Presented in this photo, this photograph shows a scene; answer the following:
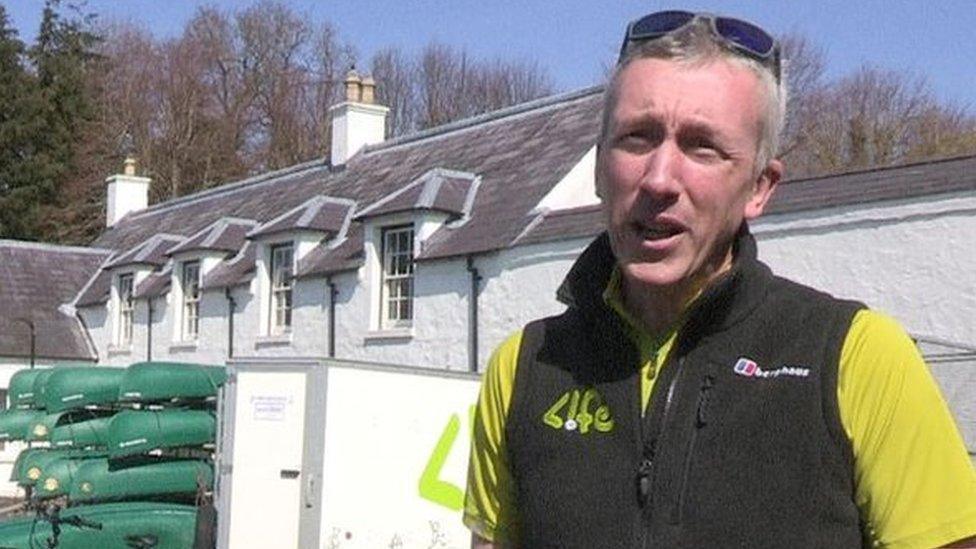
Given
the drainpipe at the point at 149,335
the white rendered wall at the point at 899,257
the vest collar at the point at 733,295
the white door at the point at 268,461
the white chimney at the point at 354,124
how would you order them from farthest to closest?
the drainpipe at the point at 149,335, the white chimney at the point at 354,124, the white door at the point at 268,461, the white rendered wall at the point at 899,257, the vest collar at the point at 733,295

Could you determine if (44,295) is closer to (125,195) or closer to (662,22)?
(125,195)

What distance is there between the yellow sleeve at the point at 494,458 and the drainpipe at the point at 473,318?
571 inches

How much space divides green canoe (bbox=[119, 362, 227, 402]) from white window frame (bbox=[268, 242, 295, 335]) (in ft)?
13.8

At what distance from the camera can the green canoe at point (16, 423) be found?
2098cm

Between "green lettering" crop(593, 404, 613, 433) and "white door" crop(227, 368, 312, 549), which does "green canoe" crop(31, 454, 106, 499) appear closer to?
"white door" crop(227, 368, 312, 549)

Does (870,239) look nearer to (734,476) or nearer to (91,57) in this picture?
(734,476)

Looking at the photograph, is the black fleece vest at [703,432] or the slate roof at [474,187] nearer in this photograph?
the black fleece vest at [703,432]

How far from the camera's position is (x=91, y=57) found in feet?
159

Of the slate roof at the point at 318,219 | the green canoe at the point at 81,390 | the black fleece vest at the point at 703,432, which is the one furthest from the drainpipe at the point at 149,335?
the black fleece vest at the point at 703,432

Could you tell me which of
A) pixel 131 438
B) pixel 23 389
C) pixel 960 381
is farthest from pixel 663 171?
pixel 23 389

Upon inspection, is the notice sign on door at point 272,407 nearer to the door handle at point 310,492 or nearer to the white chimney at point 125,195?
the door handle at point 310,492

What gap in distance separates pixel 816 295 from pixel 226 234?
22760 millimetres

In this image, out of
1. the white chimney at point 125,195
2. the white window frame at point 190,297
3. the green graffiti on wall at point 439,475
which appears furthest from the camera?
the white chimney at point 125,195

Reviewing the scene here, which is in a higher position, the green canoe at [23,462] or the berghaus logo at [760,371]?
the berghaus logo at [760,371]
